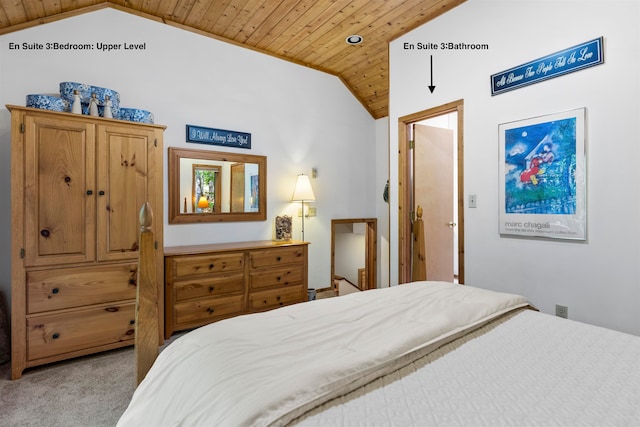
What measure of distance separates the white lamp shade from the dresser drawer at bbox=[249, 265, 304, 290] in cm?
83

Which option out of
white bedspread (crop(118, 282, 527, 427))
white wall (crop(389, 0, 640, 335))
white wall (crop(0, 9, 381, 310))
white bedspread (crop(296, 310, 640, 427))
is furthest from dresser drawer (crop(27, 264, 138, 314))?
white wall (crop(389, 0, 640, 335))

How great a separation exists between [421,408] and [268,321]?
664 mm

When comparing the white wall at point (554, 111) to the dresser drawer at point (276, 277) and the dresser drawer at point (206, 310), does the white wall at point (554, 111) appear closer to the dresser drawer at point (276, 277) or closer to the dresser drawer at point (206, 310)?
the dresser drawer at point (276, 277)

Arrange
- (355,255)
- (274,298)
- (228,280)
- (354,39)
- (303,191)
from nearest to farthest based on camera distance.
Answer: (228,280)
(274,298)
(354,39)
(303,191)
(355,255)

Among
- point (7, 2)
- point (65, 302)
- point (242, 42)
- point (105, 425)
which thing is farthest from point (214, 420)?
point (242, 42)

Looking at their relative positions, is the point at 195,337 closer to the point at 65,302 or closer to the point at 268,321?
the point at 268,321

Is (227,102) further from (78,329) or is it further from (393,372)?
(393,372)

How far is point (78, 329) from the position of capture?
238 cm

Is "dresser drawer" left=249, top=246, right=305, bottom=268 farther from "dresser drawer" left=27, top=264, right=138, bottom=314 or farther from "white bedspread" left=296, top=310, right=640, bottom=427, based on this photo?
"white bedspread" left=296, top=310, right=640, bottom=427

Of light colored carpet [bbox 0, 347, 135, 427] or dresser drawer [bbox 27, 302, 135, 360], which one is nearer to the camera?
light colored carpet [bbox 0, 347, 135, 427]

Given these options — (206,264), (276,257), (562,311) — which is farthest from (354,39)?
(562,311)

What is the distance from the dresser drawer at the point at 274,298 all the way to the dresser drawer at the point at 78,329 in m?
1.08

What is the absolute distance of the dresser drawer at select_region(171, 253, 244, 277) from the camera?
112 inches

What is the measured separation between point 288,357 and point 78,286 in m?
2.20
